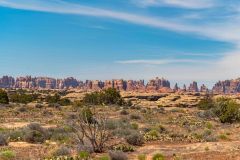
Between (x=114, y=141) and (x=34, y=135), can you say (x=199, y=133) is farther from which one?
(x=34, y=135)

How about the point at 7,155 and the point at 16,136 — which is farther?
the point at 16,136

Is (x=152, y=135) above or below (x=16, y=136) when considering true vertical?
below

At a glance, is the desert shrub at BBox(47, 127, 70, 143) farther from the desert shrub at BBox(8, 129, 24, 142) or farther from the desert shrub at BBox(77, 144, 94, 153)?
the desert shrub at BBox(77, 144, 94, 153)

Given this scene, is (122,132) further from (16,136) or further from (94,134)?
(16,136)

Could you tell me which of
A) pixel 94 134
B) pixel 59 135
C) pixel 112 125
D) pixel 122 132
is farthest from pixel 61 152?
pixel 112 125

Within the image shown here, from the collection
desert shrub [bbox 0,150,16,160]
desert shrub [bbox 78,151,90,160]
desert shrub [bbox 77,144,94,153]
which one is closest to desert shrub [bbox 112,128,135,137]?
desert shrub [bbox 77,144,94,153]

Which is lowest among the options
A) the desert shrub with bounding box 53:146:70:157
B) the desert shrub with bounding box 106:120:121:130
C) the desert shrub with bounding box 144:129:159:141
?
the desert shrub with bounding box 144:129:159:141

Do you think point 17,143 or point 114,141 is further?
point 114,141

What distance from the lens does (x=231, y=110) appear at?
4166cm

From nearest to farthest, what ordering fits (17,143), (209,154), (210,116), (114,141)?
(209,154) → (17,143) → (114,141) → (210,116)

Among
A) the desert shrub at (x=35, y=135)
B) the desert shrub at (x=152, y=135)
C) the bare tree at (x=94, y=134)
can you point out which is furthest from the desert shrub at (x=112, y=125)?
the desert shrub at (x=35, y=135)

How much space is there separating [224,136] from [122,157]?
1267 cm

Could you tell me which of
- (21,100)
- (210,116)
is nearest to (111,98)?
(21,100)

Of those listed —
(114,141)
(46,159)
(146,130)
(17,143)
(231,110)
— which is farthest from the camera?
(231,110)
